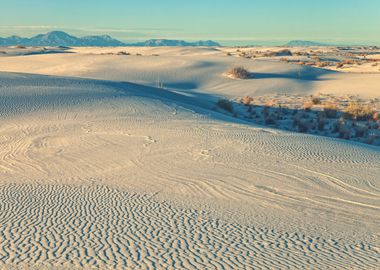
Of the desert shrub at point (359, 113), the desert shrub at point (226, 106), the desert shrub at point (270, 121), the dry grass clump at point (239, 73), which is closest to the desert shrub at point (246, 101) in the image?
the desert shrub at point (226, 106)

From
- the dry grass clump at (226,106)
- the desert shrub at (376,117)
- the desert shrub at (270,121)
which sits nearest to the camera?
the desert shrub at (270,121)

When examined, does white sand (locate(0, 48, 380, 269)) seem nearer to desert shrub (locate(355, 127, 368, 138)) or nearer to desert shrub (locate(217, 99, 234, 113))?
desert shrub (locate(355, 127, 368, 138))

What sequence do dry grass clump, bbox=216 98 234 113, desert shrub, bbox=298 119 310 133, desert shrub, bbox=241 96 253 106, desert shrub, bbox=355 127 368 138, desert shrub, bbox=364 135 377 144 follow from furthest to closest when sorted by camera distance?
desert shrub, bbox=241 96 253 106
dry grass clump, bbox=216 98 234 113
desert shrub, bbox=298 119 310 133
desert shrub, bbox=355 127 368 138
desert shrub, bbox=364 135 377 144

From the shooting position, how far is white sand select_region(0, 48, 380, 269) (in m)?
7.09

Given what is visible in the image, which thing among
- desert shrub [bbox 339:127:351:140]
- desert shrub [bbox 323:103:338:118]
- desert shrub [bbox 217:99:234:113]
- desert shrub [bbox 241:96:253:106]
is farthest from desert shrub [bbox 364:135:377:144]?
desert shrub [bbox 241:96:253:106]

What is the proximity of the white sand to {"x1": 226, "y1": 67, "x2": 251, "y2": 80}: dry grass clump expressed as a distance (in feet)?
60.9

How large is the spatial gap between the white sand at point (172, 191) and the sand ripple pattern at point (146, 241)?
0.02 meters

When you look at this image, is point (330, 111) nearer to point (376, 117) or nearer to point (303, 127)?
point (376, 117)

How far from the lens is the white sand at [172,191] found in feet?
23.3

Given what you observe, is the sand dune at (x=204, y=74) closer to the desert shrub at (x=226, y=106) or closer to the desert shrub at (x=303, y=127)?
the desert shrub at (x=226, y=106)

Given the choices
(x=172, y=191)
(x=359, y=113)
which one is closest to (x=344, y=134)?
(x=359, y=113)

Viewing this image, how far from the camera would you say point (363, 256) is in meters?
7.00

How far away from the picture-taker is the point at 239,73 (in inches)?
1577

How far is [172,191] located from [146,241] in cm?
326
